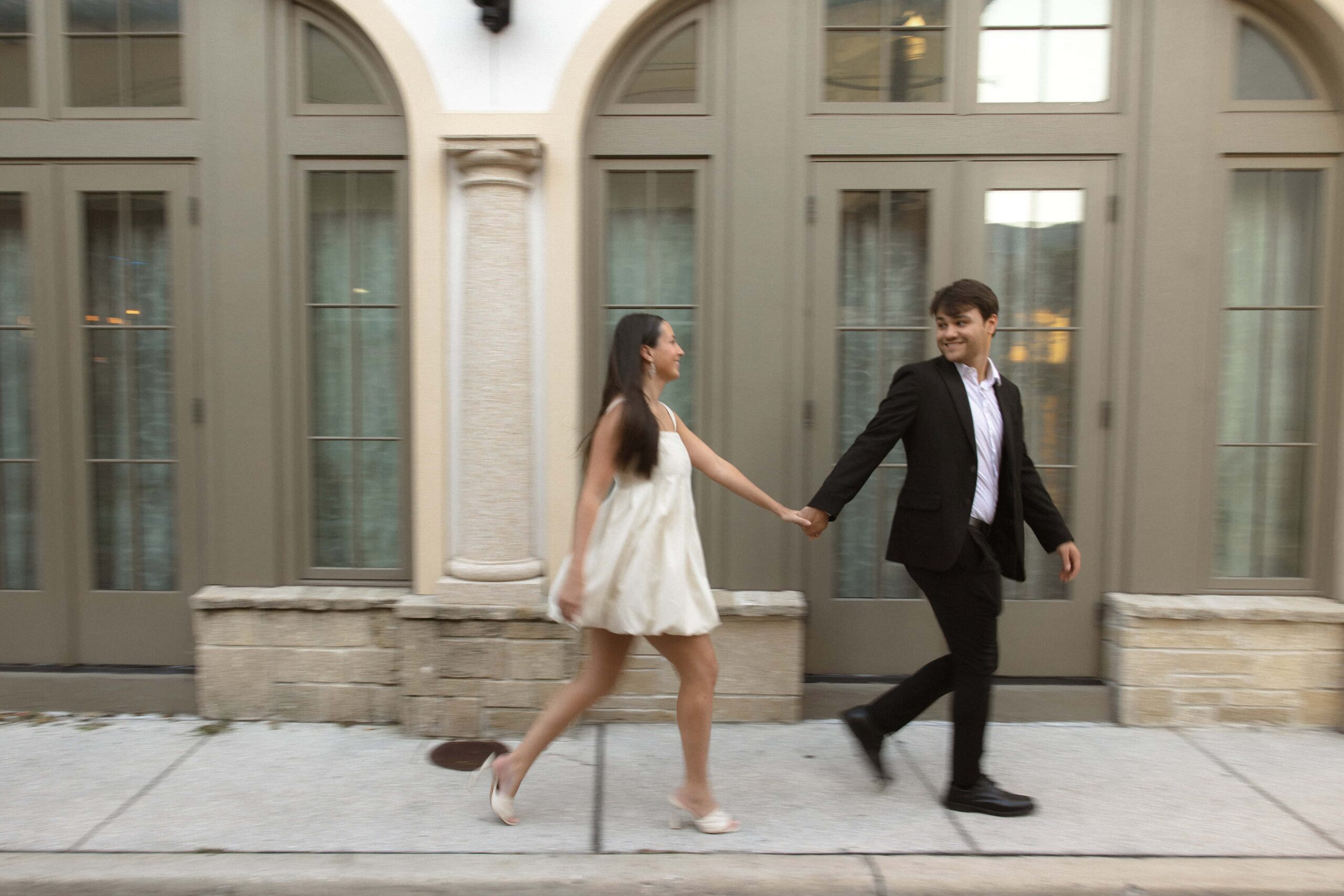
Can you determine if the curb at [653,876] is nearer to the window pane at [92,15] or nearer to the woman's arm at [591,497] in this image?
the woman's arm at [591,497]

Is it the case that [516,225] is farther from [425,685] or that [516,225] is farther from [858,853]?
[858,853]

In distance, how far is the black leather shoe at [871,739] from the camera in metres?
3.58

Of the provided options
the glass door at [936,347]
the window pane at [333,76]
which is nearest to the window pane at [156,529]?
the window pane at [333,76]

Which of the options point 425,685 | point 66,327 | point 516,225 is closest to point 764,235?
point 516,225

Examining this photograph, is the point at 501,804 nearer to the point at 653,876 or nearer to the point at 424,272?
the point at 653,876

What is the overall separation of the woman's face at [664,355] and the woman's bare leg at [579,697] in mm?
899

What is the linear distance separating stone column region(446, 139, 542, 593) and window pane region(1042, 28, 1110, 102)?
8.04 feet

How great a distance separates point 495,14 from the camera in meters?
3.97

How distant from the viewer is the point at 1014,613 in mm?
4461

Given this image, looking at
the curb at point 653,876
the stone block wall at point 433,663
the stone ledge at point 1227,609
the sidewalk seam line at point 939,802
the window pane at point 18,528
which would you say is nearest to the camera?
the curb at point 653,876

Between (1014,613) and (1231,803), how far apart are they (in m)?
1.19

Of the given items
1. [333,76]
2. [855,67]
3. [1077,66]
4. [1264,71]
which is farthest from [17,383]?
[1264,71]

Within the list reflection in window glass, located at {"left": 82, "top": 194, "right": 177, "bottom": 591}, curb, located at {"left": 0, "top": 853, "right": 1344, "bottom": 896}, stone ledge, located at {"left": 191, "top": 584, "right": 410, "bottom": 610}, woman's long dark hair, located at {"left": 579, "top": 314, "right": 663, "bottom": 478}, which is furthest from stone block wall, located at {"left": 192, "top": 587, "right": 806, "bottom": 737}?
woman's long dark hair, located at {"left": 579, "top": 314, "right": 663, "bottom": 478}

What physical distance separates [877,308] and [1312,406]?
6.98 ft
